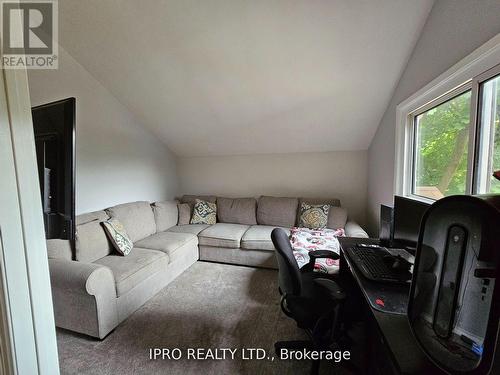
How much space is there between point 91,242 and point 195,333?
1.32 m

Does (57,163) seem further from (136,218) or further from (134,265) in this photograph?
(136,218)

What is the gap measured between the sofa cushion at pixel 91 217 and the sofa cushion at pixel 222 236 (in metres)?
1.18

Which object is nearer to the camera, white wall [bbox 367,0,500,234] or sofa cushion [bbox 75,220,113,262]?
white wall [bbox 367,0,500,234]

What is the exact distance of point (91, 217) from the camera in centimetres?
233

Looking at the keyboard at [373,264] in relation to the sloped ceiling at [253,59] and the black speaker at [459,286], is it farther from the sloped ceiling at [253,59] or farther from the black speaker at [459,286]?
the sloped ceiling at [253,59]

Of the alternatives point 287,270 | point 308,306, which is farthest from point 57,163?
point 308,306

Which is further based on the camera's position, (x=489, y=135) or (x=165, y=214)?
(x=165, y=214)

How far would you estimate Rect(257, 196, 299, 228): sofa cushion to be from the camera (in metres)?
3.35

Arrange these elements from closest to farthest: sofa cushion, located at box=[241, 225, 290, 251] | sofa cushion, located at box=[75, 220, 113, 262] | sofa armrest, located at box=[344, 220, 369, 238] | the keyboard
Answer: the keyboard
sofa cushion, located at box=[75, 220, 113, 262]
sofa armrest, located at box=[344, 220, 369, 238]
sofa cushion, located at box=[241, 225, 290, 251]

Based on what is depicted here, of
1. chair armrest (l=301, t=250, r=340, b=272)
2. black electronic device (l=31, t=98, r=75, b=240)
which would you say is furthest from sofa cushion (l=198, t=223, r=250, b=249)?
black electronic device (l=31, t=98, r=75, b=240)

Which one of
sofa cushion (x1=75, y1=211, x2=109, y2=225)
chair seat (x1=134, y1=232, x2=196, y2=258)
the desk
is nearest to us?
the desk

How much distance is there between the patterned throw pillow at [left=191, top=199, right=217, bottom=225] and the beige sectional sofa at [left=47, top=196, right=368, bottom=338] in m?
0.10

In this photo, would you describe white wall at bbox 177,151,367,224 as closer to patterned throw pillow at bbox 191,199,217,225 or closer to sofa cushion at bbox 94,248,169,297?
patterned throw pillow at bbox 191,199,217,225

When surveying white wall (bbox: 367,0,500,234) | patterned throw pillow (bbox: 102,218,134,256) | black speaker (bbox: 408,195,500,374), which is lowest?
patterned throw pillow (bbox: 102,218,134,256)
